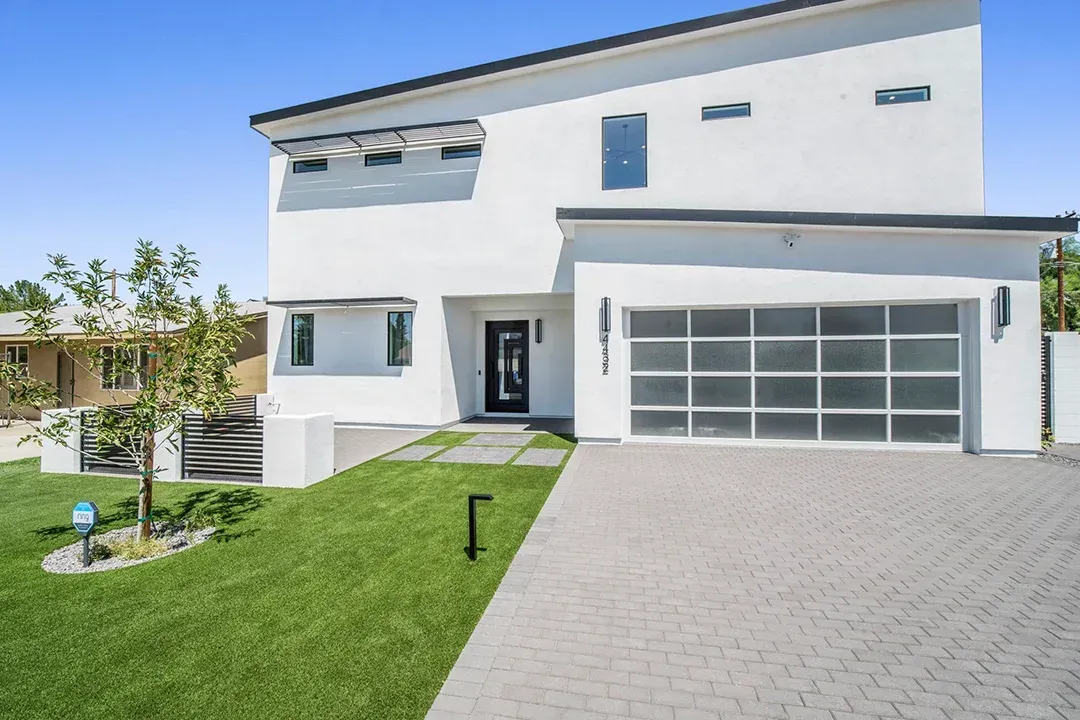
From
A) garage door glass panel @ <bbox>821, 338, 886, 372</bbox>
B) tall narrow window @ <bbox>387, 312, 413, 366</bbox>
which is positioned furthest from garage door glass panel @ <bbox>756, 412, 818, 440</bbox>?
tall narrow window @ <bbox>387, 312, 413, 366</bbox>

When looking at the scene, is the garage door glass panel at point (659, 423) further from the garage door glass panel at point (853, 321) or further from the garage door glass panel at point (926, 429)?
the garage door glass panel at point (926, 429)

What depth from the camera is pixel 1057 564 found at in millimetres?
4840

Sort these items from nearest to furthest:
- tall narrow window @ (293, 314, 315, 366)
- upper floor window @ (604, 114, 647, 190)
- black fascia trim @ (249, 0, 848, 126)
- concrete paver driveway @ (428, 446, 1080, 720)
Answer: concrete paver driveway @ (428, 446, 1080, 720)
black fascia trim @ (249, 0, 848, 126)
upper floor window @ (604, 114, 647, 190)
tall narrow window @ (293, 314, 315, 366)

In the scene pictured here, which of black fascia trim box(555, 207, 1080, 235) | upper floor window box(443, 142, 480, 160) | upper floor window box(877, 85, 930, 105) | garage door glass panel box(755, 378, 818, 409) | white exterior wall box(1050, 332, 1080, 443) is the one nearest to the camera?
black fascia trim box(555, 207, 1080, 235)

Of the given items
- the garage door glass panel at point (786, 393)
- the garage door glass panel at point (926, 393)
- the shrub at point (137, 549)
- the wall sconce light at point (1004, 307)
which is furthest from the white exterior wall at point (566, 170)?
the shrub at point (137, 549)

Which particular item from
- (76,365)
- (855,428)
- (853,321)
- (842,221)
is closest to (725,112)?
(842,221)

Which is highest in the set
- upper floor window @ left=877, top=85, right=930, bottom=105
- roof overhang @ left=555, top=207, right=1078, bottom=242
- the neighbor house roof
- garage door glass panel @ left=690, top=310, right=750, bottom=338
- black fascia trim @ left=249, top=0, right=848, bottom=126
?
black fascia trim @ left=249, top=0, right=848, bottom=126

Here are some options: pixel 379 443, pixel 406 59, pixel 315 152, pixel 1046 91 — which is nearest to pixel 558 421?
pixel 379 443

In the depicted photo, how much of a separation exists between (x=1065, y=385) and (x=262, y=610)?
610 inches

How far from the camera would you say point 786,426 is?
10.3 meters

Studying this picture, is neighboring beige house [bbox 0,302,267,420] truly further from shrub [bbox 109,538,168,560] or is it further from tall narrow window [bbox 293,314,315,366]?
shrub [bbox 109,538,168,560]

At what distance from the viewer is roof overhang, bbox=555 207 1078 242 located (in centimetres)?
888

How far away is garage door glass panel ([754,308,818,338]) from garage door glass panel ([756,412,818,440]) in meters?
1.72

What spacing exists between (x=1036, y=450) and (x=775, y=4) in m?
11.2
